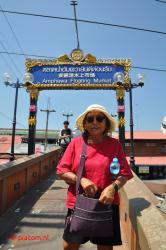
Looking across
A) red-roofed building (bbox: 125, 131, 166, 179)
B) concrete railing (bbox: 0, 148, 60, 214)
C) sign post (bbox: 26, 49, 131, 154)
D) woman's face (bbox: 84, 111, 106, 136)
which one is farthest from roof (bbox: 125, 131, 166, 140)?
woman's face (bbox: 84, 111, 106, 136)

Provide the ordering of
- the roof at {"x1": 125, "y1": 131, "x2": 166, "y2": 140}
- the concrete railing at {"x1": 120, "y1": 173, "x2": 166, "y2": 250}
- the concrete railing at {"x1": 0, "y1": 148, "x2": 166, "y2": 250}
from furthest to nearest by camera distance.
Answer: the roof at {"x1": 125, "y1": 131, "x2": 166, "y2": 140} < the concrete railing at {"x1": 0, "y1": 148, "x2": 166, "y2": 250} < the concrete railing at {"x1": 120, "y1": 173, "x2": 166, "y2": 250}

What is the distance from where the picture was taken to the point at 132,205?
11.5 feet

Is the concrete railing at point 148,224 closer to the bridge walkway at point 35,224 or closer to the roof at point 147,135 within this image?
the bridge walkway at point 35,224

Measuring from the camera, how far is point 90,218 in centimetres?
261

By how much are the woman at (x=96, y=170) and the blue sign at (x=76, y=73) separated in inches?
526

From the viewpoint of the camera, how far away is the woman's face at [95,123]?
9.75 ft

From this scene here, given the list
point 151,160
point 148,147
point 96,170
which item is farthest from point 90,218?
point 148,147

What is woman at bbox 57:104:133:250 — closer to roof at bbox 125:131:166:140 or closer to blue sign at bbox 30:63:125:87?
blue sign at bbox 30:63:125:87

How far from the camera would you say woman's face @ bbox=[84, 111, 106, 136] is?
2.97m

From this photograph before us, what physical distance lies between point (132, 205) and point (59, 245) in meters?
1.71

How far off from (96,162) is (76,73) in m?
14.0

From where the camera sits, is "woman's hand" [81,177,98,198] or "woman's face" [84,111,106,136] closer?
"woman's hand" [81,177,98,198]

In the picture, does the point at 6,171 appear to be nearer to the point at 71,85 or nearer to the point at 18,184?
the point at 18,184

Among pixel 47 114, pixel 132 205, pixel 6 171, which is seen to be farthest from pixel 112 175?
pixel 47 114
